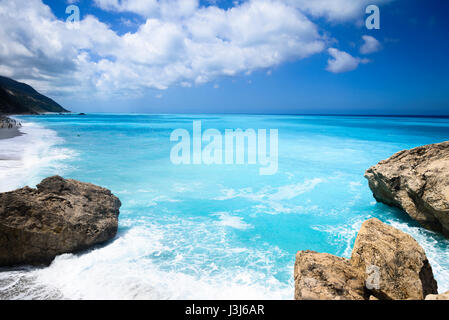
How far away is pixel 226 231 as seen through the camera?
596 cm

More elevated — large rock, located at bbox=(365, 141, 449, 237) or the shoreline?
the shoreline

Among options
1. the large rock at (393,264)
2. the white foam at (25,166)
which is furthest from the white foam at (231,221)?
the white foam at (25,166)

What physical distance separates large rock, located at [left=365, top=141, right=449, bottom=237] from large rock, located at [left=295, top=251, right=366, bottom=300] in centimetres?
345

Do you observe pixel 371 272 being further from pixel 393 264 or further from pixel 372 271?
pixel 393 264

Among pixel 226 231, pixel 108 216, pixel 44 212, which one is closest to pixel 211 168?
pixel 226 231

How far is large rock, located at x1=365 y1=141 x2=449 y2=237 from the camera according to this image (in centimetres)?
511

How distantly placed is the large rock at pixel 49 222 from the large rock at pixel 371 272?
3971 millimetres

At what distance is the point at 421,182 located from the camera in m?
5.56

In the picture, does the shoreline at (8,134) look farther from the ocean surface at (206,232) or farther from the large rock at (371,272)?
the large rock at (371,272)

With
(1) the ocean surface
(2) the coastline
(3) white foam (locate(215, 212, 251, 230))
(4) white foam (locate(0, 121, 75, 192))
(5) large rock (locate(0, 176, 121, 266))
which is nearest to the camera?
(1) the ocean surface

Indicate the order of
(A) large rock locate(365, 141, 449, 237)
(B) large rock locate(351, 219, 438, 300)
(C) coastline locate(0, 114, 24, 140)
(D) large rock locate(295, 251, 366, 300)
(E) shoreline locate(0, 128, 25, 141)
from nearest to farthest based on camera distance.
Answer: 1. (D) large rock locate(295, 251, 366, 300)
2. (B) large rock locate(351, 219, 438, 300)
3. (A) large rock locate(365, 141, 449, 237)
4. (E) shoreline locate(0, 128, 25, 141)
5. (C) coastline locate(0, 114, 24, 140)

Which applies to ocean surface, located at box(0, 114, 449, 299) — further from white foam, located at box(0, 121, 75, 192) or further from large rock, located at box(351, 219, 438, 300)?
large rock, located at box(351, 219, 438, 300)

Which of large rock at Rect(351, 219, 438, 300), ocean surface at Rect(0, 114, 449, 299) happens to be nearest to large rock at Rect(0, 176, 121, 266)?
ocean surface at Rect(0, 114, 449, 299)

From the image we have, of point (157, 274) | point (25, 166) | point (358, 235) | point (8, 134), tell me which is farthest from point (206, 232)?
point (8, 134)
